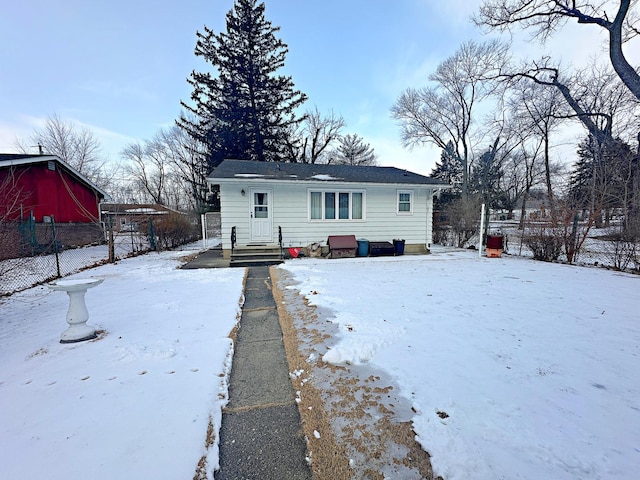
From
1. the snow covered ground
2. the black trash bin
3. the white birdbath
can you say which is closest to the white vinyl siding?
the black trash bin

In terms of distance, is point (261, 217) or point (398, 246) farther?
point (398, 246)

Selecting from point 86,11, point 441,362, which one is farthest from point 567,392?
point 86,11

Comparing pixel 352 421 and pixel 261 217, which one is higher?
pixel 261 217

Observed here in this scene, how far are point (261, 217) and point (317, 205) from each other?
2167 millimetres

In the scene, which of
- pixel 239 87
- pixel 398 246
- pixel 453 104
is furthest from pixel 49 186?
pixel 453 104

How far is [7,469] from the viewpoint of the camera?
1604 millimetres

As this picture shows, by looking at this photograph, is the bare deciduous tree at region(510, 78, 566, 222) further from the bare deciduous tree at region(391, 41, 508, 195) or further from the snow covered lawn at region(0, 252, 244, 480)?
→ the snow covered lawn at region(0, 252, 244, 480)

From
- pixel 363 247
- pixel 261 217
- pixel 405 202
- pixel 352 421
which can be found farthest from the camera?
pixel 405 202

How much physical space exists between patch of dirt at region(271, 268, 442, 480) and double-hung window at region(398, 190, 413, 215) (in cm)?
906

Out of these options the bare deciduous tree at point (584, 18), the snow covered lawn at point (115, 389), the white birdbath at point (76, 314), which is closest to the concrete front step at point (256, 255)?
the snow covered lawn at point (115, 389)

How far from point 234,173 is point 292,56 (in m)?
15.4

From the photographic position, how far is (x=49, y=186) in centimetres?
1360

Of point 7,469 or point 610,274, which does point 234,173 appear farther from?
point 610,274

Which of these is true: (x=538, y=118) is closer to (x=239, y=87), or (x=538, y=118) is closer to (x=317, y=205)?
(x=317, y=205)
